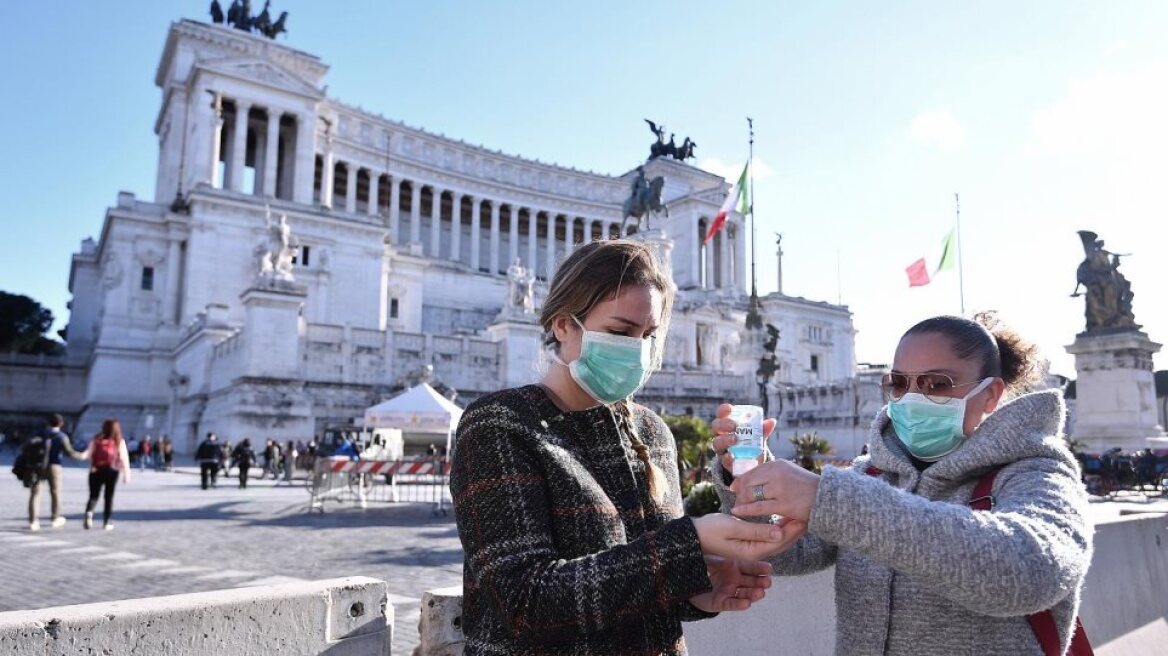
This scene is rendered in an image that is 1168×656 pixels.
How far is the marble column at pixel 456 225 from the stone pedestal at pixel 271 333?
4063 centimetres

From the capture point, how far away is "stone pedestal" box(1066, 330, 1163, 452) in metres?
19.9

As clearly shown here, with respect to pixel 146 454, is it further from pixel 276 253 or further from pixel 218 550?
pixel 218 550

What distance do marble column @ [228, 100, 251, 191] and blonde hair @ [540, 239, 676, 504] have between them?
172 feet

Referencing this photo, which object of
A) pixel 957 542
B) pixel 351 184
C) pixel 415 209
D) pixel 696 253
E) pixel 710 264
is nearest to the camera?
pixel 957 542

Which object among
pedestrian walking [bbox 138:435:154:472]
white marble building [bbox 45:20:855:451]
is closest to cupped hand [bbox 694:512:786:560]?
white marble building [bbox 45:20:855:451]

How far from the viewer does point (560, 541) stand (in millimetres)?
1754

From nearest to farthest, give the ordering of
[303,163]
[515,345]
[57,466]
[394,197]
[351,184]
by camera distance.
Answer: [57,466]
[515,345]
[303,163]
[351,184]
[394,197]

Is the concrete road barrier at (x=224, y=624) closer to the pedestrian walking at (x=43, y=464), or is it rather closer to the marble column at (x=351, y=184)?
the pedestrian walking at (x=43, y=464)

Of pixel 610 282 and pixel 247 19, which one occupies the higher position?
pixel 247 19

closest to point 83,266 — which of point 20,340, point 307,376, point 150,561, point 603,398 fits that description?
point 20,340

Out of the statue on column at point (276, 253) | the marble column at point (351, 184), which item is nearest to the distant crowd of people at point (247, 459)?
the statue on column at point (276, 253)

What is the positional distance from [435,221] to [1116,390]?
57.3 metres

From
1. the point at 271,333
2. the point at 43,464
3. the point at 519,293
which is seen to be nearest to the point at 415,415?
the point at 43,464

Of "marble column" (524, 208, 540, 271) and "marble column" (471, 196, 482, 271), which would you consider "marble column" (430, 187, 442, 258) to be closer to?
"marble column" (471, 196, 482, 271)
